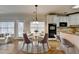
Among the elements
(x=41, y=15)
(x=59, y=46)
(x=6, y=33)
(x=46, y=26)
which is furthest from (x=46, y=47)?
(x=6, y=33)

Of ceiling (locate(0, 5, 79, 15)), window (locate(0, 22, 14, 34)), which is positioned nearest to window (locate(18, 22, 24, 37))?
window (locate(0, 22, 14, 34))

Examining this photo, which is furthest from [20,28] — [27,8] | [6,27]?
[27,8]

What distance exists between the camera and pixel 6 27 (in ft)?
5.93

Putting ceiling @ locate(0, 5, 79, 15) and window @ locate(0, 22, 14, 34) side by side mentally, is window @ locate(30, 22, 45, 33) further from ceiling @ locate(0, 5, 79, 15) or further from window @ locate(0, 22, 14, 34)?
window @ locate(0, 22, 14, 34)

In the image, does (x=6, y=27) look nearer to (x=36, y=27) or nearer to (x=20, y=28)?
(x=20, y=28)

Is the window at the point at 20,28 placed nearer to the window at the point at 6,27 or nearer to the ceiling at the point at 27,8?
the window at the point at 6,27

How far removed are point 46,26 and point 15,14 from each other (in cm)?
66

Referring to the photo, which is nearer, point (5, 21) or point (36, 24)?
point (5, 21)

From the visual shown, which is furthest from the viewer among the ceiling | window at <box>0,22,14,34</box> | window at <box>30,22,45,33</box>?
window at <box>30,22,45,33</box>

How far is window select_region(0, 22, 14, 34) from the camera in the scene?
172 centimetres
